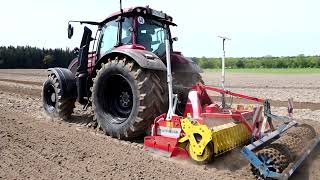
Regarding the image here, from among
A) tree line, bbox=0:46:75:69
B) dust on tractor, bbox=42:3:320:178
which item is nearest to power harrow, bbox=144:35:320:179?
dust on tractor, bbox=42:3:320:178

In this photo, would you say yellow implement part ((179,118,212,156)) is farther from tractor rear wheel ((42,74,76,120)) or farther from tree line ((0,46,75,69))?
tree line ((0,46,75,69))

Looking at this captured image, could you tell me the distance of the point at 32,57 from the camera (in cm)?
5316

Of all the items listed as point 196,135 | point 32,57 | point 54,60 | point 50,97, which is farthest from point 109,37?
point 32,57

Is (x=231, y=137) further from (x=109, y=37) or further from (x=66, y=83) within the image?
(x=66, y=83)

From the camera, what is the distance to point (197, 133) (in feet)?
15.8

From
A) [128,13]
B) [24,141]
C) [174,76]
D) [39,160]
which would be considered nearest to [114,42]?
[128,13]

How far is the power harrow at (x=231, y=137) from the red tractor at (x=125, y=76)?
17.0 inches

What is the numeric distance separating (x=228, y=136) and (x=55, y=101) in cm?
436

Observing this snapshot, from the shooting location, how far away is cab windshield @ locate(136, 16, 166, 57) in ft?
21.8

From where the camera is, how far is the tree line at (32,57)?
50.0 metres

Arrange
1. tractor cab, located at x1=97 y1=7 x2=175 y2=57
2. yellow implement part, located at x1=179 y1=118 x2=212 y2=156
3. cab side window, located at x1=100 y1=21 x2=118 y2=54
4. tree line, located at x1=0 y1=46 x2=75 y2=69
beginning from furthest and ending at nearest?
tree line, located at x1=0 y1=46 x2=75 y2=69 < cab side window, located at x1=100 y1=21 x2=118 y2=54 < tractor cab, located at x1=97 y1=7 x2=175 y2=57 < yellow implement part, located at x1=179 y1=118 x2=212 y2=156

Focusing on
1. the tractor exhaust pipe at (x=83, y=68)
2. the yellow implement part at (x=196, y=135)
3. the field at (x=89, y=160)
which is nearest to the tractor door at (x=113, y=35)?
the tractor exhaust pipe at (x=83, y=68)

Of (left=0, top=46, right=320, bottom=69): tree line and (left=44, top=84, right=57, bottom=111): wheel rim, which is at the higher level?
(left=0, top=46, right=320, bottom=69): tree line

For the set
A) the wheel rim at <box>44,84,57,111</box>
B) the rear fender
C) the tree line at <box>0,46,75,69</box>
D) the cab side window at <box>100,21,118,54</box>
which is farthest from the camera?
the tree line at <box>0,46,75,69</box>
